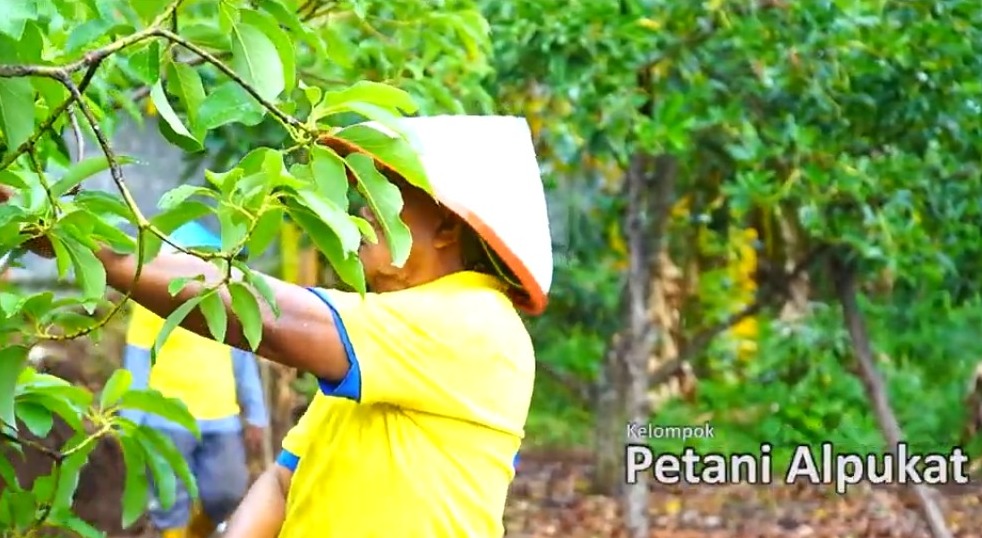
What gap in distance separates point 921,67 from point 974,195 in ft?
1.14

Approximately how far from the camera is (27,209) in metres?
0.79

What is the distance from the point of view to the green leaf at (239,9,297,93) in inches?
31.3

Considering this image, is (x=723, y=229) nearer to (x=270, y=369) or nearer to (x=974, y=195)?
(x=974, y=195)

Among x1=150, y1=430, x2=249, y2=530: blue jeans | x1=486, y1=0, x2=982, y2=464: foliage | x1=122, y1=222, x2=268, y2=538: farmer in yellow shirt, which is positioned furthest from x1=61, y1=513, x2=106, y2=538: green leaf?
x1=150, y1=430, x2=249, y2=530: blue jeans

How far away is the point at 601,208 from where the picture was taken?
3.76 metres

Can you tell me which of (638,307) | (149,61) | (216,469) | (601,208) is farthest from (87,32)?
(601,208)

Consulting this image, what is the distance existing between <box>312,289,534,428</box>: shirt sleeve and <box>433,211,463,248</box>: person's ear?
0.10 m

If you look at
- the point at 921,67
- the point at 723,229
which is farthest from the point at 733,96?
the point at 723,229

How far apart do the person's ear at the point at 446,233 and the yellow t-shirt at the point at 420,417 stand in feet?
0.12

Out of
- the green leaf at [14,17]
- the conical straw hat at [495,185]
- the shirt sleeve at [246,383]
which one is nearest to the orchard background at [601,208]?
the green leaf at [14,17]

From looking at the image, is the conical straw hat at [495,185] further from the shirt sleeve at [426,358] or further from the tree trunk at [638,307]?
the tree trunk at [638,307]

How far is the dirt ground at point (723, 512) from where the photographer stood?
148 inches

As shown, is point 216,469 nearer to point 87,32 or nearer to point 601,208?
point 601,208

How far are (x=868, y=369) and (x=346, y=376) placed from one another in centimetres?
280
